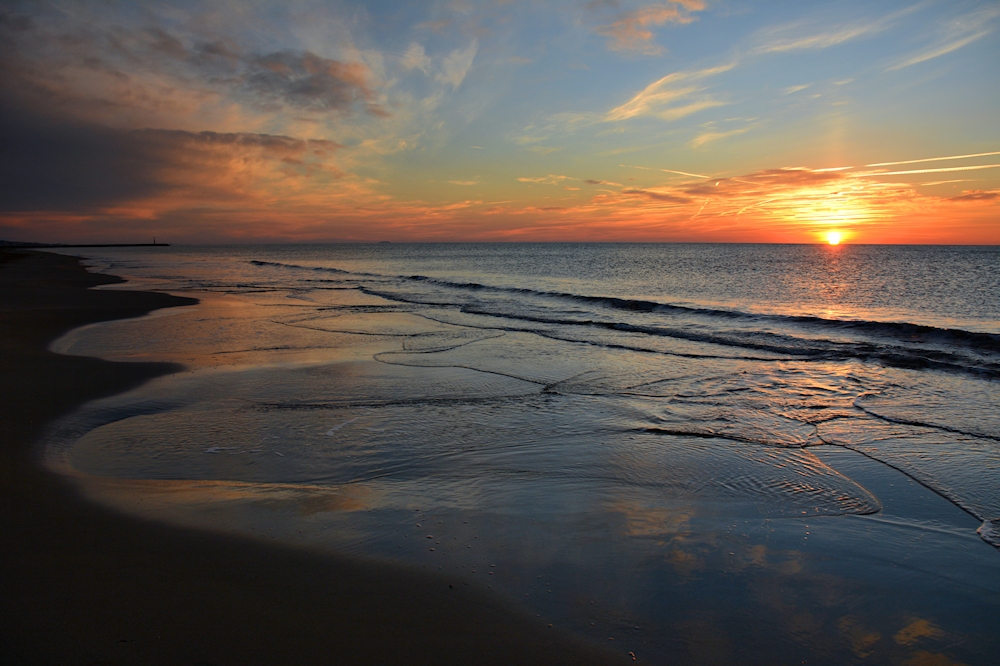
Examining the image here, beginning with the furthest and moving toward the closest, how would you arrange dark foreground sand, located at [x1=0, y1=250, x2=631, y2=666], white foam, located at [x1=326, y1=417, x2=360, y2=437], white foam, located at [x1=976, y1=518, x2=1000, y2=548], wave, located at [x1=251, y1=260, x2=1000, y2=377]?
wave, located at [x1=251, y1=260, x2=1000, y2=377], white foam, located at [x1=326, y1=417, x2=360, y2=437], white foam, located at [x1=976, y1=518, x2=1000, y2=548], dark foreground sand, located at [x1=0, y1=250, x2=631, y2=666]

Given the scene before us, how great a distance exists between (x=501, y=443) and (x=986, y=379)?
1053cm

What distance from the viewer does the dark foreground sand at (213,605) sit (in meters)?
2.80

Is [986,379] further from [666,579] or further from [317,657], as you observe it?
[317,657]

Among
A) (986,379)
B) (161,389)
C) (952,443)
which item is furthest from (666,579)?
(986,379)

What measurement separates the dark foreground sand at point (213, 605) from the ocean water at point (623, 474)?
0.84ft

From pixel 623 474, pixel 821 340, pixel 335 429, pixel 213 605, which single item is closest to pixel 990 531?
pixel 623 474

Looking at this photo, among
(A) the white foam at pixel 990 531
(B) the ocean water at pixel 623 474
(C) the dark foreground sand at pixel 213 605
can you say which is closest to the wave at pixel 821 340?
(B) the ocean water at pixel 623 474

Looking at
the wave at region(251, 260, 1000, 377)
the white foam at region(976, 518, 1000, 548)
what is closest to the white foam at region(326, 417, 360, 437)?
the white foam at region(976, 518, 1000, 548)

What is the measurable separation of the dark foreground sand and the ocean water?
0.26m

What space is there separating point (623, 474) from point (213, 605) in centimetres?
382

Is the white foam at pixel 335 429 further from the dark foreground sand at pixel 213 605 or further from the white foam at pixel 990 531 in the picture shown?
the white foam at pixel 990 531

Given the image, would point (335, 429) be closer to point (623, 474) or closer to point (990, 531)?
point (623, 474)

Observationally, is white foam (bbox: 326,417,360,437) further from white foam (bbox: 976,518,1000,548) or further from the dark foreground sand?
white foam (bbox: 976,518,1000,548)

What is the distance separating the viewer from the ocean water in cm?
339
